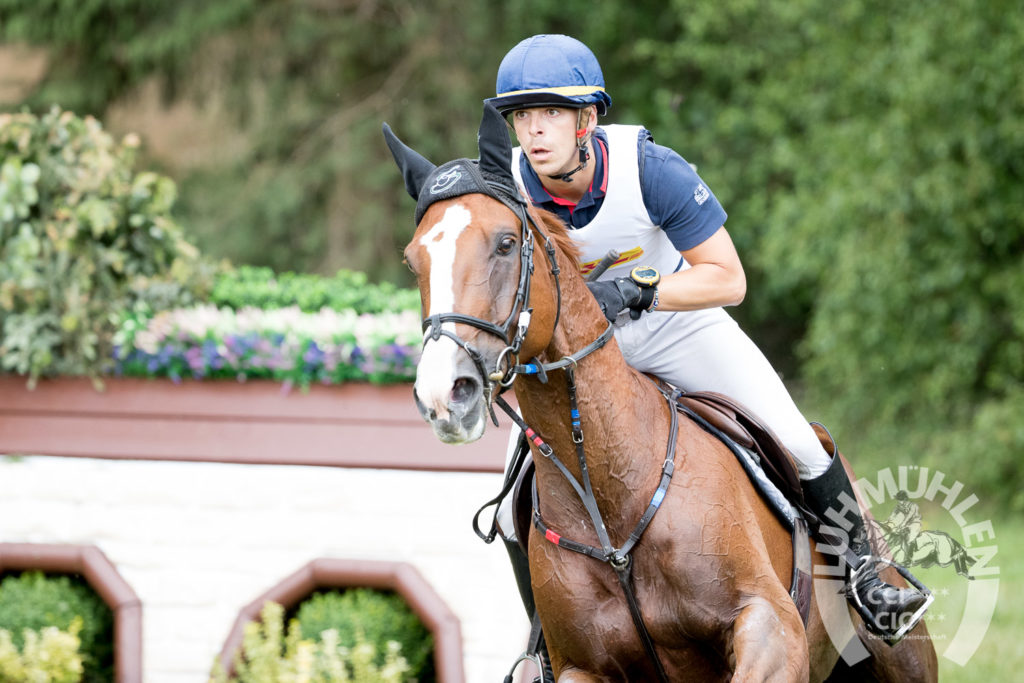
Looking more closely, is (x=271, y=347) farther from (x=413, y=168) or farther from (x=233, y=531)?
(x=413, y=168)

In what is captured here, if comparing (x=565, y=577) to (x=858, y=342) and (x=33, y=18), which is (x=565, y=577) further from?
(x=33, y=18)

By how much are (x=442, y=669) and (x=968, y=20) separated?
294 inches

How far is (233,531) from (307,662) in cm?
110

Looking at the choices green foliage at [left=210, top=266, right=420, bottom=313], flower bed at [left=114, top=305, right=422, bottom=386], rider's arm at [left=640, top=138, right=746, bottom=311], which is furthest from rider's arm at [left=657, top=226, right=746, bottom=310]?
green foliage at [left=210, top=266, right=420, bottom=313]

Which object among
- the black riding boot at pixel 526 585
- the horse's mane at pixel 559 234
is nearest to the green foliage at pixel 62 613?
Result: the black riding boot at pixel 526 585

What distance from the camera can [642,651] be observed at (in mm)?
2980

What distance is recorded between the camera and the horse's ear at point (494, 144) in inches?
107

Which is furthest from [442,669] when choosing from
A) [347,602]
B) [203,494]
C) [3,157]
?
[3,157]

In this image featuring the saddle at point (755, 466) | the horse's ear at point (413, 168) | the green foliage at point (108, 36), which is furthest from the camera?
the green foliage at point (108, 36)

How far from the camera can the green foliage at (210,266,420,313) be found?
623 centimetres

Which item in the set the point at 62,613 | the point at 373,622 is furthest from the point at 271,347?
the point at 62,613

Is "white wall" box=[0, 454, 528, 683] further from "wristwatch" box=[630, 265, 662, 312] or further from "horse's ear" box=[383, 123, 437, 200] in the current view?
"horse's ear" box=[383, 123, 437, 200]

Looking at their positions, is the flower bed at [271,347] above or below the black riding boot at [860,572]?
above

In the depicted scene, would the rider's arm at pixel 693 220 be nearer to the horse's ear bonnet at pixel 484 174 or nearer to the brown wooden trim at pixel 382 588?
the horse's ear bonnet at pixel 484 174
